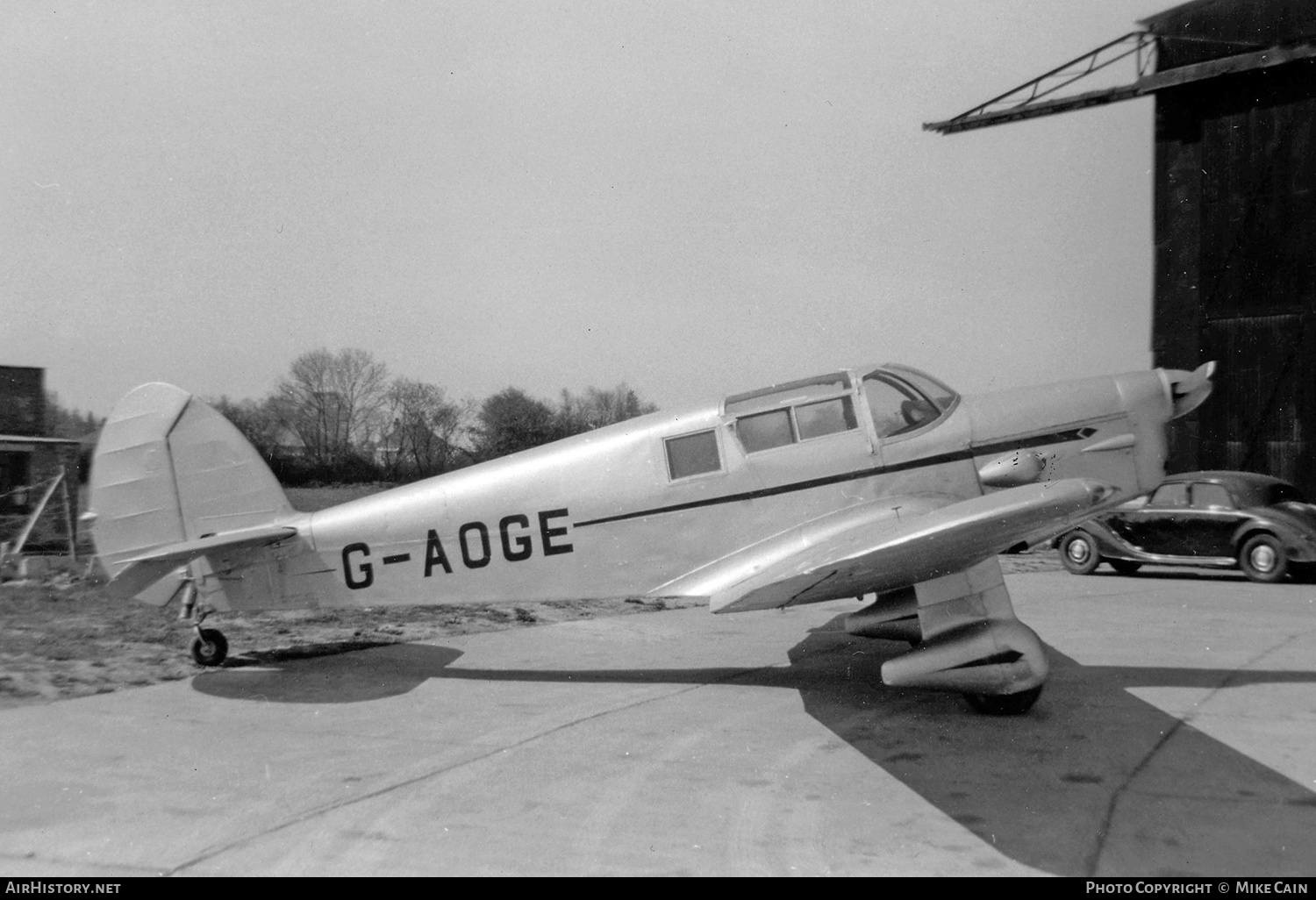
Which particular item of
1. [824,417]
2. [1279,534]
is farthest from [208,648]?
[1279,534]

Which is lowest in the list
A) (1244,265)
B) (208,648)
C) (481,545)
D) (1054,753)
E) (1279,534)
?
(1279,534)

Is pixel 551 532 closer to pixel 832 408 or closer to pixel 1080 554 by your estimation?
pixel 832 408

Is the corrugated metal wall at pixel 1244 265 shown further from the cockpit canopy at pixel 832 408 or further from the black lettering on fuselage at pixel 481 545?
the black lettering on fuselage at pixel 481 545

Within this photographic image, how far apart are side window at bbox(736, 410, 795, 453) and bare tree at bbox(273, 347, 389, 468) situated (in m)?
8.82

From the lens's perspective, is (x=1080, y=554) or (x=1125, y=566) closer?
(x=1125, y=566)

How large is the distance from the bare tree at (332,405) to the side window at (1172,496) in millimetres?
11911

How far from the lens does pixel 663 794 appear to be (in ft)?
15.2

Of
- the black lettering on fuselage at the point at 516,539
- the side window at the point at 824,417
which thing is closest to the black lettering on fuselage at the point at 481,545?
the black lettering on fuselage at the point at 516,539

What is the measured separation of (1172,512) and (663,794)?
38.2 feet

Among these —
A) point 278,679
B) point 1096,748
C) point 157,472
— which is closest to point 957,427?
point 1096,748

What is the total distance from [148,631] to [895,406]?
750 cm

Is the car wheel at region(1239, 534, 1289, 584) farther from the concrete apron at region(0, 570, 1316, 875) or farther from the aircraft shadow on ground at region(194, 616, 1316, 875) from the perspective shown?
the aircraft shadow on ground at region(194, 616, 1316, 875)

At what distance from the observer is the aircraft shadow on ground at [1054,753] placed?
3.91m

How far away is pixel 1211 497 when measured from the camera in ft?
43.8
